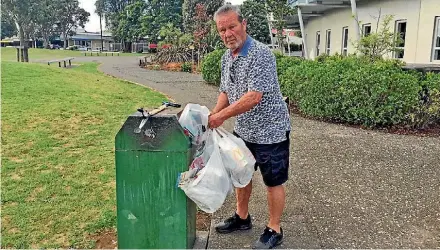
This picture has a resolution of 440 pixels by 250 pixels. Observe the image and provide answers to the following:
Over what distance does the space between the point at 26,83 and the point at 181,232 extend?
935cm

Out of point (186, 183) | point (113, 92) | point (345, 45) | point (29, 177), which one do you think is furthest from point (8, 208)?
point (345, 45)

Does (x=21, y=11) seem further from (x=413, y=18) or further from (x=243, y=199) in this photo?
(x=243, y=199)

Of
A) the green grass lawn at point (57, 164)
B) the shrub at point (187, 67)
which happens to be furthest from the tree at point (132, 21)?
the green grass lawn at point (57, 164)

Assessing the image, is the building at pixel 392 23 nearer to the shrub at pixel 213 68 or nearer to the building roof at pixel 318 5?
the building roof at pixel 318 5

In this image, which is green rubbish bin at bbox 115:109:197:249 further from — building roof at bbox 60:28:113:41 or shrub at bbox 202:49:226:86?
building roof at bbox 60:28:113:41

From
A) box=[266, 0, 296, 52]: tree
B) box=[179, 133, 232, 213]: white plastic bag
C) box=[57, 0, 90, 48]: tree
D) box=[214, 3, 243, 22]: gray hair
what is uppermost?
box=[57, 0, 90, 48]: tree

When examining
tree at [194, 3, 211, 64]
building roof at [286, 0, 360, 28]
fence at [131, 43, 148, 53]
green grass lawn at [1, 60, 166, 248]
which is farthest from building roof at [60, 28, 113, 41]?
green grass lawn at [1, 60, 166, 248]

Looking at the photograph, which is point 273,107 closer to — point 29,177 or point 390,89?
point 29,177

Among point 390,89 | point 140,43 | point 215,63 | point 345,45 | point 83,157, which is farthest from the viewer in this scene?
point 140,43

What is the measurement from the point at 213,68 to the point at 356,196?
1098cm

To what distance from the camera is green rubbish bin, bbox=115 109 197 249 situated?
269cm

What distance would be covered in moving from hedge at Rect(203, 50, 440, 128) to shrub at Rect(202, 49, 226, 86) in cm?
646

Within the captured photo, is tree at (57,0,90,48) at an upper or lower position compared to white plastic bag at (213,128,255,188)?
upper

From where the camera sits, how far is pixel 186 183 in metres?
2.72
